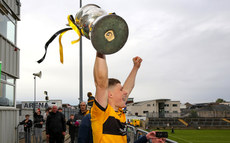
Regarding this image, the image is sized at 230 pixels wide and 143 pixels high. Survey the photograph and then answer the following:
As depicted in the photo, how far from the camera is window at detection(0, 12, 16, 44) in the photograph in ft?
34.0

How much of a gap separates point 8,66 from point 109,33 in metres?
10.2

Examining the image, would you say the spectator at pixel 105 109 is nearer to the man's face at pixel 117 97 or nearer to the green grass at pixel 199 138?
the man's face at pixel 117 97

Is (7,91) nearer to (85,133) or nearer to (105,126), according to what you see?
(85,133)

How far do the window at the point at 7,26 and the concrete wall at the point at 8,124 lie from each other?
3188mm

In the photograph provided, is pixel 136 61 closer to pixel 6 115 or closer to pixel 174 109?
pixel 6 115

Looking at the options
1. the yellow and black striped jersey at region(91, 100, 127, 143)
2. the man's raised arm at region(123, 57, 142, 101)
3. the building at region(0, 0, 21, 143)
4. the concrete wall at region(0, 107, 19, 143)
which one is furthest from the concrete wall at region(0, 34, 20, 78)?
the yellow and black striped jersey at region(91, 100, 127, 143)

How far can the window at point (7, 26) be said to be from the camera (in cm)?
1037

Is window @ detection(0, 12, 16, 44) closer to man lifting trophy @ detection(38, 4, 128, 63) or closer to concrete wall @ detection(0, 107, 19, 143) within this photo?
concrete wall @ detection(0, 107, 19, 143)

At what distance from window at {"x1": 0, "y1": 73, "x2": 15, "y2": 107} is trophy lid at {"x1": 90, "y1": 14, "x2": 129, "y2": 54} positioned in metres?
9.29

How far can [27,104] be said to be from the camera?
29.5 meters

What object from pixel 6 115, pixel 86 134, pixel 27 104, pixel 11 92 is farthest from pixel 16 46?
pixel 27 104

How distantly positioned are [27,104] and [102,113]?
29.4 meters

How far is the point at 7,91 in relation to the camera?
10.8m

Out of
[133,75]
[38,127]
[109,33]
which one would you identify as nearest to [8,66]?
[38,127]
